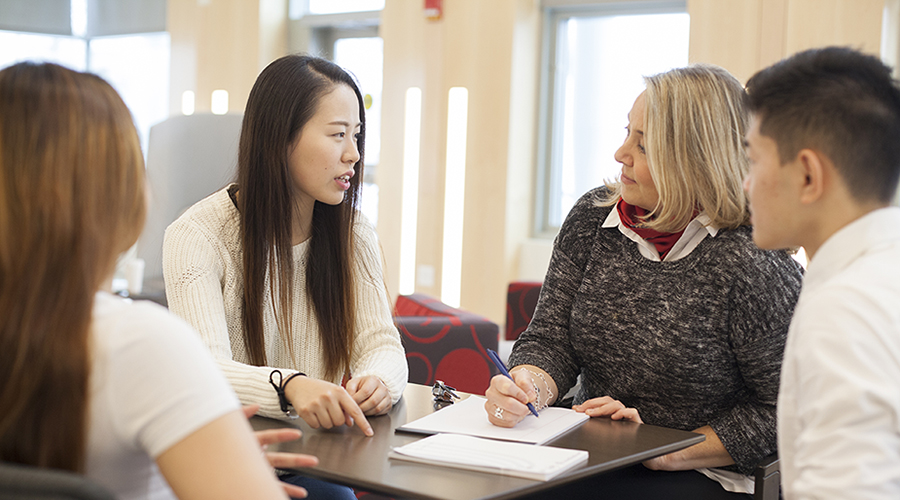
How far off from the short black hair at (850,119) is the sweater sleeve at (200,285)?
97 cm

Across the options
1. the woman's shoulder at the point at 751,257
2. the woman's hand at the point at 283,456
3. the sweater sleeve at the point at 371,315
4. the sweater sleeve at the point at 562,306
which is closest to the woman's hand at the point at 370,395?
the sweater sleeve at the point at 371,315

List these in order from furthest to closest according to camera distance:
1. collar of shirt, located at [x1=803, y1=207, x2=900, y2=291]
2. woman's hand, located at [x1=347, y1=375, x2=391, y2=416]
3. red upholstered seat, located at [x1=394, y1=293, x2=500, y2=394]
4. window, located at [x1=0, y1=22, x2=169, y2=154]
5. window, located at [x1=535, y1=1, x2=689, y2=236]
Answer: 1. window, located at [x1=0, y1=22, x2=169, y2=154]
2. window, located at [x1=535, y1=1, x2=689, y2=236]
3. red upholstered seat, located at [x1=394, y1=293, x2=500, y2=394]
4. woman's hand, located at [x1=347, y1=375, x2=391, y2=416]
5. collar of shirt, located at [x1=803, y1=207, x2=900, y2=291]

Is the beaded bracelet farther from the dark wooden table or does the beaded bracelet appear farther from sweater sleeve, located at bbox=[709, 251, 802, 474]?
sweater sleeve, located at bbox=[709, 251, 802, 474]

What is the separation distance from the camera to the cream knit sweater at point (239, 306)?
5.13 ft

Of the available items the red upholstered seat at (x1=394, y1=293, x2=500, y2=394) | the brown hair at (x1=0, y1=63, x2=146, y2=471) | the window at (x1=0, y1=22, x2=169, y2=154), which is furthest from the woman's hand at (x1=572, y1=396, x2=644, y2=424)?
the window at (x1=0, y1=22, x2=169, y2=154)

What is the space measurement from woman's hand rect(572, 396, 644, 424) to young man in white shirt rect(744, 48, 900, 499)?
44 cm

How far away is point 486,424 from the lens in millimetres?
1398

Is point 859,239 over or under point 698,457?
over

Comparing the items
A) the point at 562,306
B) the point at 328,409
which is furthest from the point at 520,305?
the point at 328,409

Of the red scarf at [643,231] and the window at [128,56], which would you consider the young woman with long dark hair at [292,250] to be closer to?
the red scarf at [643,231]

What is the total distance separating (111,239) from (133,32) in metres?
7.21

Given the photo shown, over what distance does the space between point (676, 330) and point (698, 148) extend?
1.21 feet

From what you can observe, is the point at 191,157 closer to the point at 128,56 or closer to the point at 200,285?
the point at 200,285

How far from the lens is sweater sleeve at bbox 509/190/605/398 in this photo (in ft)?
5.97
